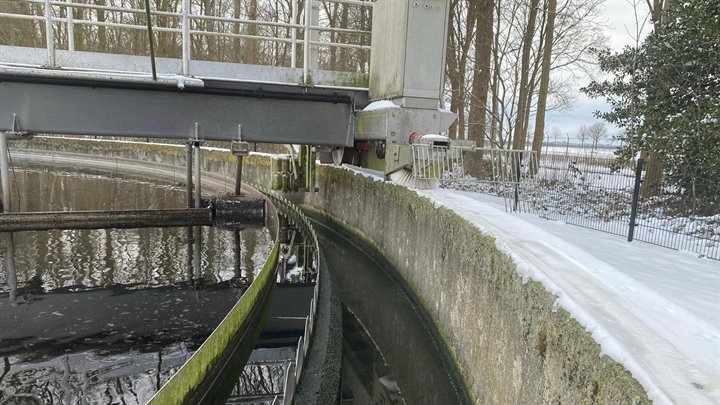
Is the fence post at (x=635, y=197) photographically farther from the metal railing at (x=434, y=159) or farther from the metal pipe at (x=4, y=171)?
the metal pipe at (x=4, y=171)

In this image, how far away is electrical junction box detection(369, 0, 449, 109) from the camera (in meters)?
8.14

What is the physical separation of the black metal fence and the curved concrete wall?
5.85 feet

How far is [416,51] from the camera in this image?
324 inches

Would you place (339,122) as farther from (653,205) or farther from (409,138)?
(653,205)

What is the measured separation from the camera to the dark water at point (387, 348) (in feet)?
18.8

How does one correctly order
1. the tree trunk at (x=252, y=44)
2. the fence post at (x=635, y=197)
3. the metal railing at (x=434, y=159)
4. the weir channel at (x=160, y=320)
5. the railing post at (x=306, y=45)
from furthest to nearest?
the tree trunk at (x=252, y=44), the railing post at (x=306, y=45), the metal railing at (x=434, y=159), the fence post at (x=635, y=197), the weir channel at (x=160, y=320)

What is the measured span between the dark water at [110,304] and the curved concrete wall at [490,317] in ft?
9.91

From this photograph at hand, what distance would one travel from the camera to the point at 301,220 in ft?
43.7

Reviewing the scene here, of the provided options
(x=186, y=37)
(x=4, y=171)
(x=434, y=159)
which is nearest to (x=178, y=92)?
(x=186, y=37)

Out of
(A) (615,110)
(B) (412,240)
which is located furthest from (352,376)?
(A) (615,110)

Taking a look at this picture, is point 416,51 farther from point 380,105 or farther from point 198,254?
point 198,254

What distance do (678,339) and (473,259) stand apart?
8.51ft

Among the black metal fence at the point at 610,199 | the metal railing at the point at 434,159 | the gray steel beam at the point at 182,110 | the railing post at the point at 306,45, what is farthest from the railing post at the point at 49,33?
the black metal fence at the point at 610,199

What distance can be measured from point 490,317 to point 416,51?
509cm
